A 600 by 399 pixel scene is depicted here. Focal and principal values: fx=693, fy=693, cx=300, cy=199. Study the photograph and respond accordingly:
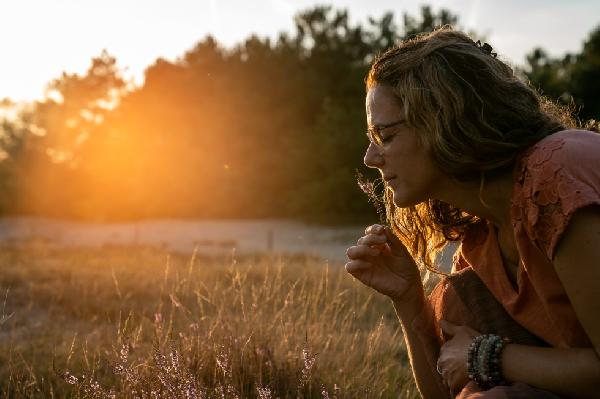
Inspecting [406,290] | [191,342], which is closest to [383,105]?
[406,290]

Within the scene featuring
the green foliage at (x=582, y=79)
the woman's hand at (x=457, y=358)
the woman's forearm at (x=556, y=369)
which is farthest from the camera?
the green foliage at (x=582, y=79)

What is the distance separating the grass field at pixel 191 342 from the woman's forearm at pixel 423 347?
1.12 feet

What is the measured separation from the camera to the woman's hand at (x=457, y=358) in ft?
7.07

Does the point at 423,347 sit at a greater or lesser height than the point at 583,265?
lesser

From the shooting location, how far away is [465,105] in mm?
2037

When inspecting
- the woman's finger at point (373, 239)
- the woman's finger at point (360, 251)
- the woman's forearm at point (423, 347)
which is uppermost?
the woman's finger at point (373, 239)

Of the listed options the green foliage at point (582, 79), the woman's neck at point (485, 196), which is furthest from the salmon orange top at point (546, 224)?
the green foliage at point (582, 79)

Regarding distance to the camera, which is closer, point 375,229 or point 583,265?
point 583,265

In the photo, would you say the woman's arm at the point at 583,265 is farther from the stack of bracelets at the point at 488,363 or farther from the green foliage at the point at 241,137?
the green foliage at the point at 241,137

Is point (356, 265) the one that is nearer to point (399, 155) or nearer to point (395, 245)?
point (395, 245)

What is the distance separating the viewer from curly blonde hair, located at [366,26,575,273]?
202cm

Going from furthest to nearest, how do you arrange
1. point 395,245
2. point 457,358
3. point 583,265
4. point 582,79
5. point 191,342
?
point 582,79, point 191,342, point 395,245, point 457,358, point 583,265

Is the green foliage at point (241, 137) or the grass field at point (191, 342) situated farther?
the green foliage at point (241, 137)

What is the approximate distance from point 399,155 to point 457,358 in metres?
0.66
